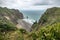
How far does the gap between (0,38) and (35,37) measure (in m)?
6.80

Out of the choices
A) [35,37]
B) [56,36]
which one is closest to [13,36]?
[35,37]

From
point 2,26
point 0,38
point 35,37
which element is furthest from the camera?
point 2,26

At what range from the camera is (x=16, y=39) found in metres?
31.8

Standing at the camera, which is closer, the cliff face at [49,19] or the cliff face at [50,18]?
the cliff face at [49,19]

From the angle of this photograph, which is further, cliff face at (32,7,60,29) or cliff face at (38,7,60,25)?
cliff face at (38,7,60,25)

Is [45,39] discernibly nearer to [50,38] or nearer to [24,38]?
[50,38]

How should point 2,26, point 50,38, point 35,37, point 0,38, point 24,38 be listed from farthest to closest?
point 2,26 < point 24,38 < point 0,38 < point 35,37 < point 50,38

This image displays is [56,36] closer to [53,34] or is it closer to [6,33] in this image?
[53,34]

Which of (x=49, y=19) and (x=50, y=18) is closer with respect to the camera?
(x=49, y=19)

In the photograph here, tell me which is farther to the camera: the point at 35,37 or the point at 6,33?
the point at 6,33

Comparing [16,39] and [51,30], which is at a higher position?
[51,30]

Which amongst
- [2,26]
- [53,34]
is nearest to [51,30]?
[53,34]

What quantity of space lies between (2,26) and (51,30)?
15296 mm

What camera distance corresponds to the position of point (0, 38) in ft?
104
